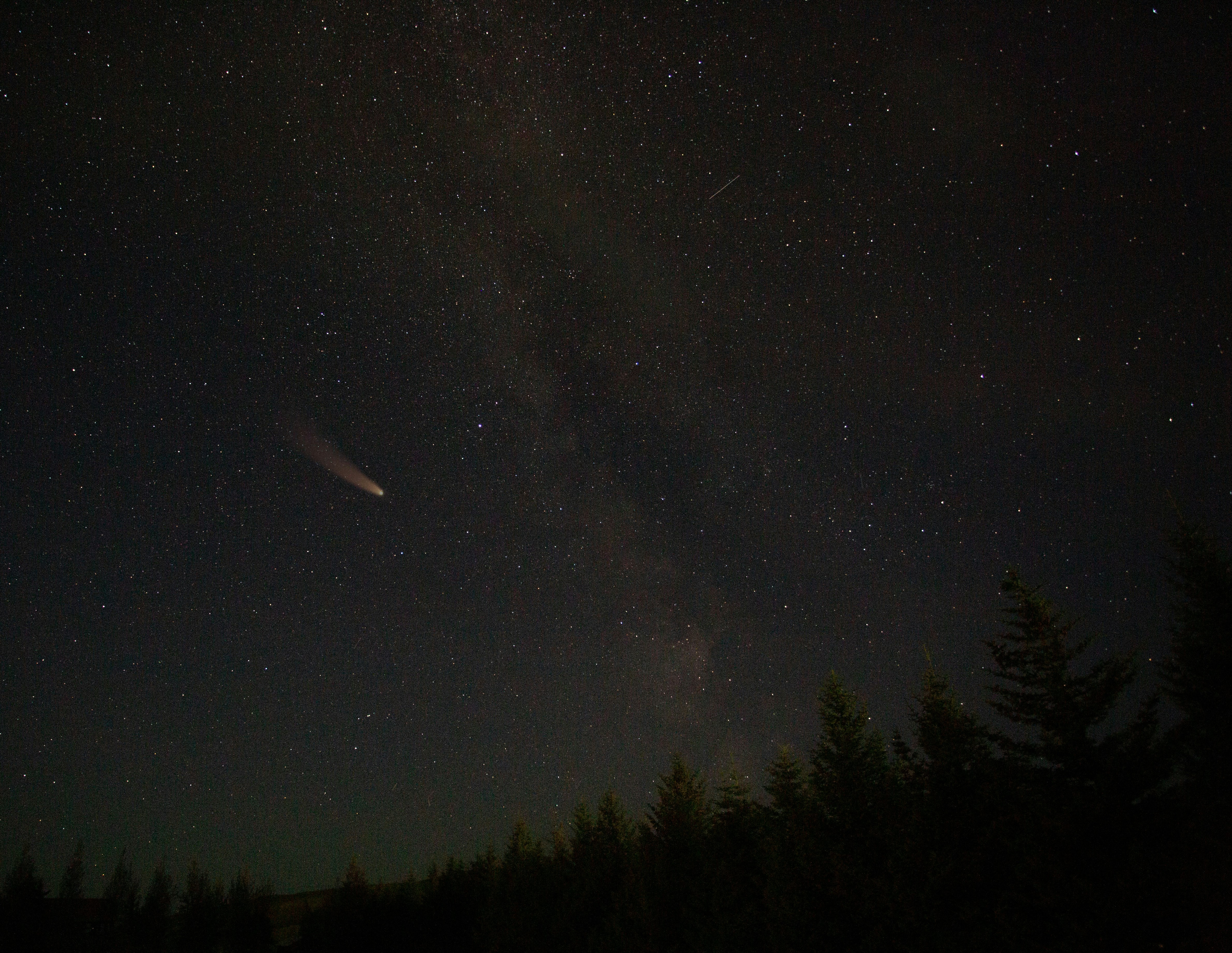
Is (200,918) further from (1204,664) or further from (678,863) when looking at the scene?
(1204,664)

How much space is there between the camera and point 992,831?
14.4 m

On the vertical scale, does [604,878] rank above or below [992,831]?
above

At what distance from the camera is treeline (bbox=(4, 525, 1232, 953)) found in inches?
460

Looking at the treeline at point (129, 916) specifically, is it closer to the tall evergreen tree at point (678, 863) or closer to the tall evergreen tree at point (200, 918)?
the tall evergreen tree at point (200, 918)

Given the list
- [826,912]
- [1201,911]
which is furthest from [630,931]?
[1201,911]

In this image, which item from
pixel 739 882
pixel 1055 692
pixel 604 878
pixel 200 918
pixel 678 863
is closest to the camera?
pixel 1055 692

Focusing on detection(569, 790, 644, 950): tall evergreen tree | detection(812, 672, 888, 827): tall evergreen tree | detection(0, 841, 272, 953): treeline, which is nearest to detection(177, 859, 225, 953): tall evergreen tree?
detection(0, 841, 272, 953): treeline

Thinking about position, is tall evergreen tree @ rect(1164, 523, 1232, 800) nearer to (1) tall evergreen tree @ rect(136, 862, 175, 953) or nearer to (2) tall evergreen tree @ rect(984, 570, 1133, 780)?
(2) tall evergreen tree @ rect(984, 570, 1133, 780)

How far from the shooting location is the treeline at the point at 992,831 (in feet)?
38.3

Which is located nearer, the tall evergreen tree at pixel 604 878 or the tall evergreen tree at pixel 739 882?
the tall evergreen tree at pixel 739 882

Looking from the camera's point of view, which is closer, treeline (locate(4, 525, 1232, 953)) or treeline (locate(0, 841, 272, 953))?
treeline (locate(4, 525, 1232, 953))

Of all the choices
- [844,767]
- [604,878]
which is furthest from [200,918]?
[844,767]

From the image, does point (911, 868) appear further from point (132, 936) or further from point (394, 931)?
point (132, 936)

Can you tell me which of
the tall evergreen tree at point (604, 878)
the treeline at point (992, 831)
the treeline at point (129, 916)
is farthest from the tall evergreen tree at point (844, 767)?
the treeline at point (129, 916)
